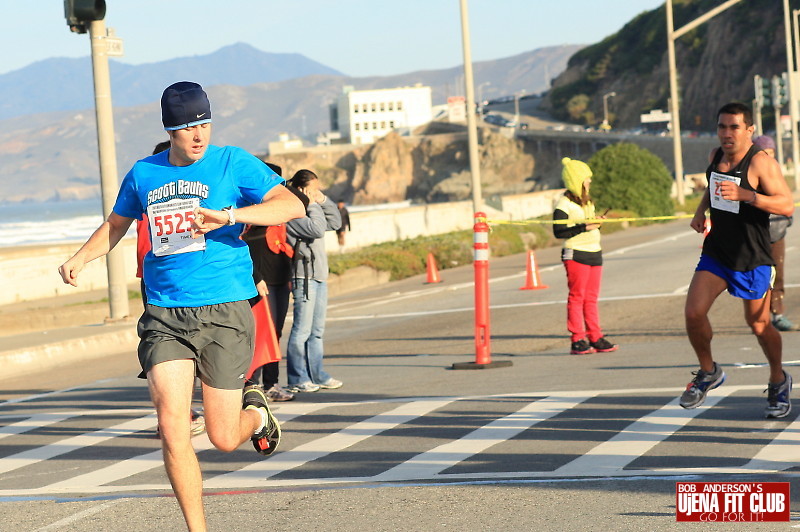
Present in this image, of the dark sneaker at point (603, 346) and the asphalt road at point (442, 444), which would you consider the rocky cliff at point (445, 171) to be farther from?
the asphalt road at point (442, 444)

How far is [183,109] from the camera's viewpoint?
6.03 metres

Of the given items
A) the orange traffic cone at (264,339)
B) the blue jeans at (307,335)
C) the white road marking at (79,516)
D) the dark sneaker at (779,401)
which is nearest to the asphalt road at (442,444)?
the white road marking at (79,516)

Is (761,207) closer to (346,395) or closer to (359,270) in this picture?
(346,395)

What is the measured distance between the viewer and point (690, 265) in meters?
23.1

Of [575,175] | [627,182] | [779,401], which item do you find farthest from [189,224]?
[627,182]

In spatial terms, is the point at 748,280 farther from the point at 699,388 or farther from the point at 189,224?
the point at 189,224

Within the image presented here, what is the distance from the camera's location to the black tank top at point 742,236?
8.62 m

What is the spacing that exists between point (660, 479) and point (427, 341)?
879 centimetres

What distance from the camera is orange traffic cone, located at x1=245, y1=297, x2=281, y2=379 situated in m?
10.1

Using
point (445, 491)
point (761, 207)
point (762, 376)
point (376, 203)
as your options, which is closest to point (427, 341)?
point (762, 376)

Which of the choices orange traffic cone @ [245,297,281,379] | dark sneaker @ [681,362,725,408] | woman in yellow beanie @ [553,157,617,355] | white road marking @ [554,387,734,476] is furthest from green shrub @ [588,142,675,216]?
dark sneaker @ [681,362,725,408]

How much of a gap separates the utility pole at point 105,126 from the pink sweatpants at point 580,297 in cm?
669

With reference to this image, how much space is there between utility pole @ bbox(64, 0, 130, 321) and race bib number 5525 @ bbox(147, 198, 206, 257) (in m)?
11.4

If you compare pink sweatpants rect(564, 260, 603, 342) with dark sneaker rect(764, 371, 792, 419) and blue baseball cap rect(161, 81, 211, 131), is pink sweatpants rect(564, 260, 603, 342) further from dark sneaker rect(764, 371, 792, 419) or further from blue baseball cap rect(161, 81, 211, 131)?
blue baseball cap rect(161, 81, 211, 131)
